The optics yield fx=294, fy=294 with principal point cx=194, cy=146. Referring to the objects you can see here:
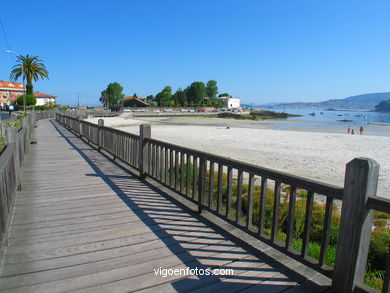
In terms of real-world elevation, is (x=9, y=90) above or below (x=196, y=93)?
below

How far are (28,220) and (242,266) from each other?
2927mm

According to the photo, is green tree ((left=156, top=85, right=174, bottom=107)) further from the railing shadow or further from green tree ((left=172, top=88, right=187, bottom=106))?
the railing shadow

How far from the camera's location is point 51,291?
Answer: 8.03ft

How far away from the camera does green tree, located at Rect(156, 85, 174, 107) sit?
126750 millimetres

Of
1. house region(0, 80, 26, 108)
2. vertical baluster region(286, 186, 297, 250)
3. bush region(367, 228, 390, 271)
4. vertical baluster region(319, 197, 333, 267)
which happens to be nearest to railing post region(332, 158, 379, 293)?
vertical baluster region(319, 197, 333, 267)

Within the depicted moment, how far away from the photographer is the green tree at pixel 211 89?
6462 inches

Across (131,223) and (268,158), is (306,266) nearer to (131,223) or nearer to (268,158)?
(131,223)

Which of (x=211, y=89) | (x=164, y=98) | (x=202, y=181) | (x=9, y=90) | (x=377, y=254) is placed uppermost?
(x=211, y=89)

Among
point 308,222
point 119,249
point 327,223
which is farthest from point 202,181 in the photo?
point 327,223

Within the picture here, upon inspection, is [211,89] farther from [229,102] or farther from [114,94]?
[114,94]

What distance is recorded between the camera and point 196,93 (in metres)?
138

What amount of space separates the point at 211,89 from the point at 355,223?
16529 centimetres

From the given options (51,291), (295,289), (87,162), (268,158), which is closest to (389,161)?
(268,158)

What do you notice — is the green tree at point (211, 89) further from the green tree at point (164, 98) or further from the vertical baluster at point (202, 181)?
the vertical baluster at point (202, 181)
